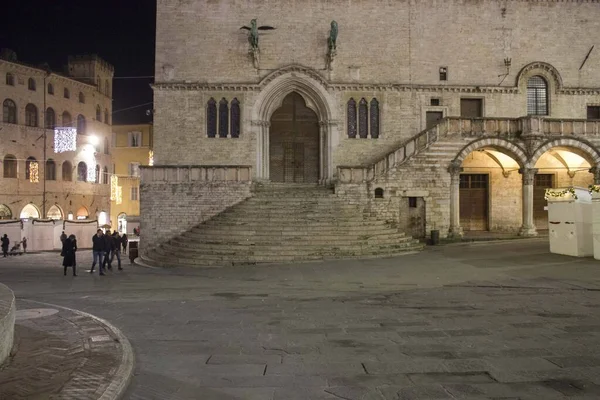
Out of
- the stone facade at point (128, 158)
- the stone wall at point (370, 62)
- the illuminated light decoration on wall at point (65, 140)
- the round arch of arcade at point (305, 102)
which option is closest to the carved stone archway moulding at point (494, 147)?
the stone wall at point (370, 62)

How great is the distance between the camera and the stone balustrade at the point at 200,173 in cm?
2336

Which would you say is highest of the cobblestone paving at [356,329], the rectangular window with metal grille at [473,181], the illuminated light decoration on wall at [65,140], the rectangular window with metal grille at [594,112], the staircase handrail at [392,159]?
the rectangular window with metal grille at [594,112]

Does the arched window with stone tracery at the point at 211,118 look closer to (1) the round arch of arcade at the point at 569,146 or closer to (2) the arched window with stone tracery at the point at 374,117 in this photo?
(2) the arched window with stone tracery at the point at 374,117

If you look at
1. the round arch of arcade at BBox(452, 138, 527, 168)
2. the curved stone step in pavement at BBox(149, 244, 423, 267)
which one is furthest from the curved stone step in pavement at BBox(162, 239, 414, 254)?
the round arch of arcade at BBox(452, 138, 527, 168)

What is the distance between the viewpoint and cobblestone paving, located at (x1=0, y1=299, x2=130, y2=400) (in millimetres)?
5101

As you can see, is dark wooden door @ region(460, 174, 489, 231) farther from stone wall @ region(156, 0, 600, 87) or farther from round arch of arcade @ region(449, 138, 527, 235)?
stone wall @ region(156, 0, 600, 87)

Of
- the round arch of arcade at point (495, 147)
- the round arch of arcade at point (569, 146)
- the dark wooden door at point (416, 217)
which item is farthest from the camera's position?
the round arch of arcade at point (569, 146)

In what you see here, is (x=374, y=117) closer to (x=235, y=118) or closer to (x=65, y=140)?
(x=235, y=118)

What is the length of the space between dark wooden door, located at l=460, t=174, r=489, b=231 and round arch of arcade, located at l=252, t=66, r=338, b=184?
777cm

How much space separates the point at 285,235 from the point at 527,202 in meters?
12.7

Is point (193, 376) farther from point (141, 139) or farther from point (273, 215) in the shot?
point (141, 139)

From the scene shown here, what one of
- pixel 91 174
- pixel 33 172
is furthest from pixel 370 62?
pixel 91 174

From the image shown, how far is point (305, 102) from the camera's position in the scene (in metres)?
26.5

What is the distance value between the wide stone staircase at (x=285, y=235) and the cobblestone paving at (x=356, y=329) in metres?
2.79
